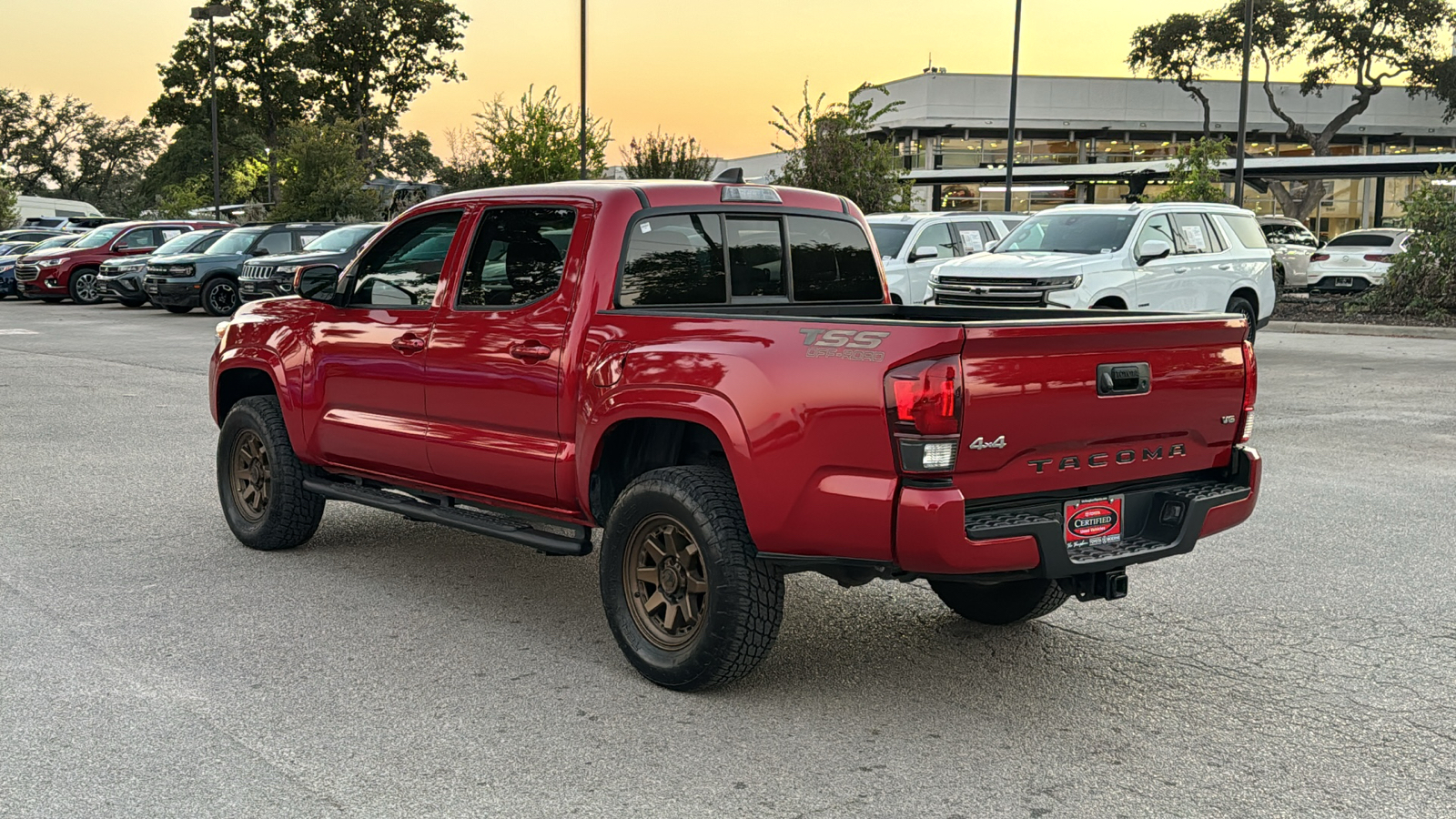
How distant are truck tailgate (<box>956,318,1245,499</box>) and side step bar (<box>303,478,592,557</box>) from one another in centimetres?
183

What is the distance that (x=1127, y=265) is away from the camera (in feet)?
51.2

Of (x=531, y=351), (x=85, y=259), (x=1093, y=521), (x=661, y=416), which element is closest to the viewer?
(x=1093, y=521)

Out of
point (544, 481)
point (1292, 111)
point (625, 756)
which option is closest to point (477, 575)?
point (544, 481)

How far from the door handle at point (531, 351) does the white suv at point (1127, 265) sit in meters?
10.5

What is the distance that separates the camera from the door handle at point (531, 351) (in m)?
5.48

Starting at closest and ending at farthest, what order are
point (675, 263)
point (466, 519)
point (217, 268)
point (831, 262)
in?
1. point (675, 263)
2. point (466, 519)
3. point (831, 262)
4. point (217, 268)

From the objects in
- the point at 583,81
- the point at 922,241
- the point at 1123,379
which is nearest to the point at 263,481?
the point at 1123,379

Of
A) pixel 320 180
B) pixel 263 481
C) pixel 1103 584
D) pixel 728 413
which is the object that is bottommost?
pixel 263 481

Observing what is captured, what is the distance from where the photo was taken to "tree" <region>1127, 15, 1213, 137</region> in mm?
58250

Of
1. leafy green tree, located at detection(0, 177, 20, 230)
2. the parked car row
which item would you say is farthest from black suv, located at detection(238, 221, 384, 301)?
leafy green tree, located at detection(0, 177, 20, 230)

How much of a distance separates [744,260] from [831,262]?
0.56m

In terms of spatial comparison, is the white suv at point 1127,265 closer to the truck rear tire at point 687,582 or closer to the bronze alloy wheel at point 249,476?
the bronze alloy wheel at point 249,476

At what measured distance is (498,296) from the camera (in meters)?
5.86

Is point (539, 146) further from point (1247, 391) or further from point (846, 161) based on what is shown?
point (1247, 391)
